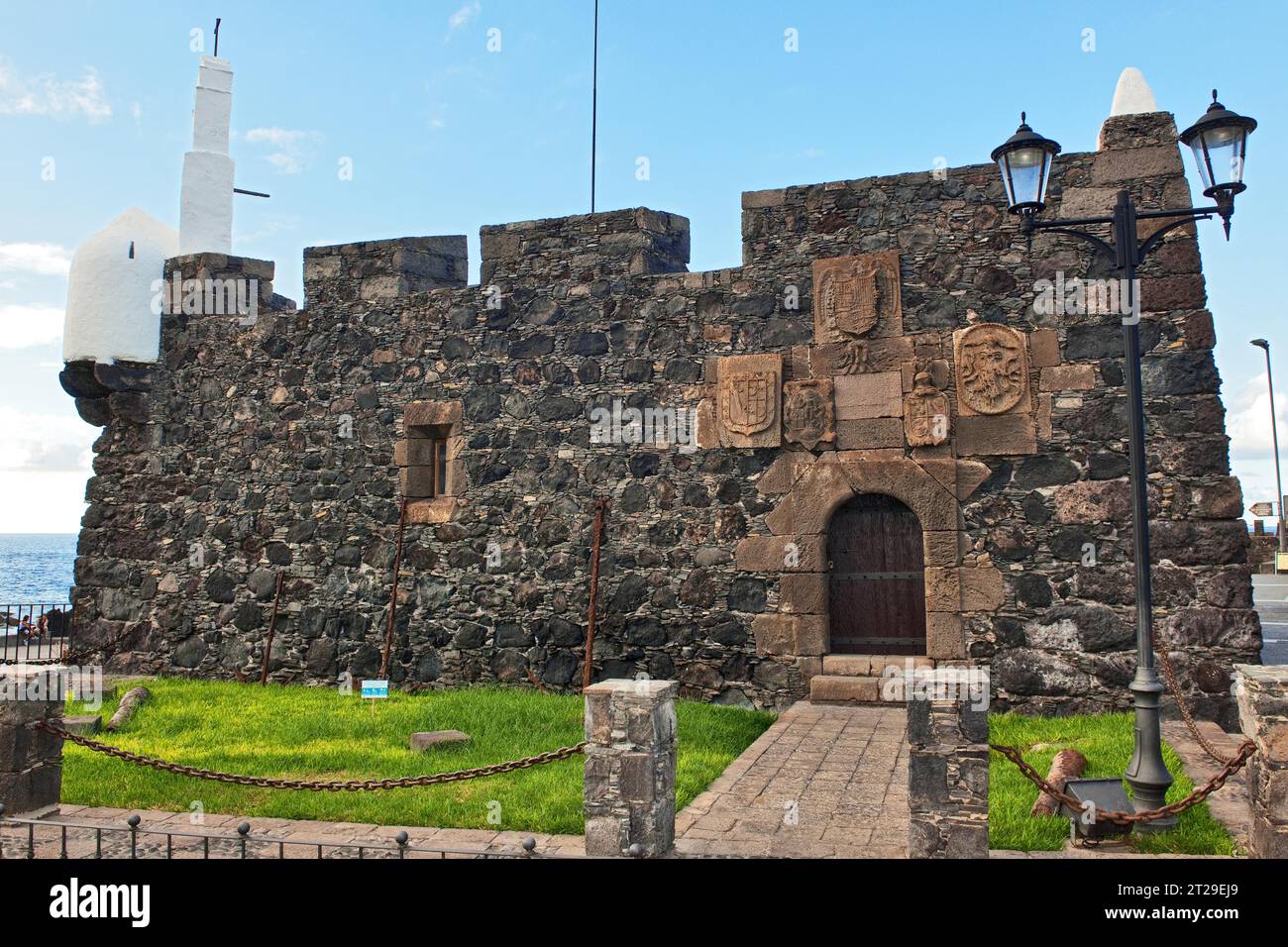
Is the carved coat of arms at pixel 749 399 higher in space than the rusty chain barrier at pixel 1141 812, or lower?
higher

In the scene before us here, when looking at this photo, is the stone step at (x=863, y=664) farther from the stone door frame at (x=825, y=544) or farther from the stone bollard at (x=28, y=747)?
the stone bollard at (x=28, y=747)

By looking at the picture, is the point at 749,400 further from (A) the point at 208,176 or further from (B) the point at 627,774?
(A) the point at 208,176

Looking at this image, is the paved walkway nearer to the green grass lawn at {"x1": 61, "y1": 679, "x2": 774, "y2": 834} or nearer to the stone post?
the green grass lawn at {"x1": 61, "y1": 679, "x2": 774, "y2": 834}

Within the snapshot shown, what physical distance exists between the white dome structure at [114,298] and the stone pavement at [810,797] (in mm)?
8434

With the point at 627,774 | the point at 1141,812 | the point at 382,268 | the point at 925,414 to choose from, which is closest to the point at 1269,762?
the point at 1141,812

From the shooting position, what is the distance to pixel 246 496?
10.7m

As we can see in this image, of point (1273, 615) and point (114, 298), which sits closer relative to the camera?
point (114, 298)

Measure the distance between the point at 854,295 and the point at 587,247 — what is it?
8.73 feet

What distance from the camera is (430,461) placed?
33.2 ft

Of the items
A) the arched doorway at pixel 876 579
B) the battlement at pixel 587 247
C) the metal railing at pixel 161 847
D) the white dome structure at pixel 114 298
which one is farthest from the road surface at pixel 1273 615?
the white dome structure at pixel 114 298

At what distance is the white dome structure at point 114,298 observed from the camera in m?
10.9

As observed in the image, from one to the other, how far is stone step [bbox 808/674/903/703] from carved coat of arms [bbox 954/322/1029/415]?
2378 mm

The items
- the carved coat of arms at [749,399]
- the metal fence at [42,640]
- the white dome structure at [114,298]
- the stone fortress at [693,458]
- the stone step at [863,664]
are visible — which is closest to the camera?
the stone fortress at [693,458]

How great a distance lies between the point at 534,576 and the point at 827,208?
4305mm
